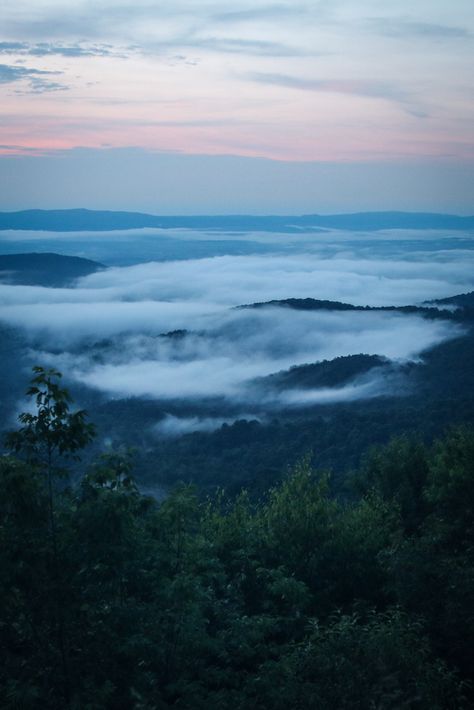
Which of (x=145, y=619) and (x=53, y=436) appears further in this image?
(x=145, y=619)

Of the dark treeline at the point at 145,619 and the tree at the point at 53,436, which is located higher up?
the tree at the point at 53,436

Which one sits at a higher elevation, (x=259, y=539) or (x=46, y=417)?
(x=46, y=417)

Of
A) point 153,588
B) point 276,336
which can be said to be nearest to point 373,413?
point 153,588

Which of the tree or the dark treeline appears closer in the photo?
the tree

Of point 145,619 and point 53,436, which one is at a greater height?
point 53,436

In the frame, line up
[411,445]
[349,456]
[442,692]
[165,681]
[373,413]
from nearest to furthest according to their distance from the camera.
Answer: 1. [442,692]
2. [165,681]
3. [411,445]
4. [349,456]
5. [373,413]

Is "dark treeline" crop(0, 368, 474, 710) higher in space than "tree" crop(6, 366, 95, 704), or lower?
lower

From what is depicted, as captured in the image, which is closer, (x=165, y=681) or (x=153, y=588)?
(x=165, y=681)

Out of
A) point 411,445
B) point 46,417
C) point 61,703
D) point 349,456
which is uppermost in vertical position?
point 46,417

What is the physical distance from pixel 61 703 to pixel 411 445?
95.5ft

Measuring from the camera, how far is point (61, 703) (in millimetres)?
10039

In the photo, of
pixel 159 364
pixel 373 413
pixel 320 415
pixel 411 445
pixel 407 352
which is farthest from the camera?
pixel 159 364

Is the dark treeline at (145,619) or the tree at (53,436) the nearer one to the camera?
the tree at (53,436)

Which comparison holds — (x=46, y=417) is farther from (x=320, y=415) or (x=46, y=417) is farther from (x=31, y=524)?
(x=320, y=415)
